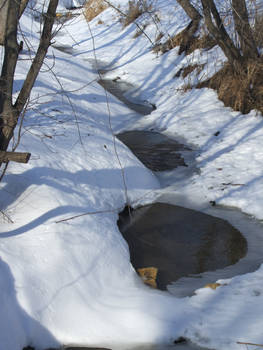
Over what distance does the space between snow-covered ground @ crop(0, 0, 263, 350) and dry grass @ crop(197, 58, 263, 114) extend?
1.02 feet

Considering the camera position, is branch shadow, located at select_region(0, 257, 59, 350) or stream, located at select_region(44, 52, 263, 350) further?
stream, located at select_region(44, 52, 263, 350)

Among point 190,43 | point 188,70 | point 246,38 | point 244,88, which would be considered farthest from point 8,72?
point 190,43

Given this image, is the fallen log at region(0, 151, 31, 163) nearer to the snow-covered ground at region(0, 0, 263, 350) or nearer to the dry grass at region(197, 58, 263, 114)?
the snow-covered ground at region(0, 0, 263, 350)

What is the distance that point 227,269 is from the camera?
13.7ft

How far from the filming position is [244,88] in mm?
8031

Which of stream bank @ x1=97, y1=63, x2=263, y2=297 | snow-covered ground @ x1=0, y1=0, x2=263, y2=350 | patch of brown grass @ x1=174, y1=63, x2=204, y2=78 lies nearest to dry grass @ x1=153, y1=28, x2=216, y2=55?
patch of brown grass @ x1=174, y1=63, x2=204, y2=78

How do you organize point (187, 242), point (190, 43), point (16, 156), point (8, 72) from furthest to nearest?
1. point (190, 43)
2. point (187, 242)
3. point (8, 72)
4. point (16, 156)

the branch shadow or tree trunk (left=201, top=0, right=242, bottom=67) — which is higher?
tree trunk (left=201, top=0, right=242, bottom=67)

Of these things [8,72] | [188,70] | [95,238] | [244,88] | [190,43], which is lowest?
[95,238]

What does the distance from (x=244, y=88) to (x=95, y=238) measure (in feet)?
16.8

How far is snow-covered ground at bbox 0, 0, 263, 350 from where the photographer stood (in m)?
3.20

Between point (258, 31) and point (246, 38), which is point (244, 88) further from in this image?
point (258, 31)

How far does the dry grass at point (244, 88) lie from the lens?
309 inches

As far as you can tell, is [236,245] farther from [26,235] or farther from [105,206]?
[26,235]
